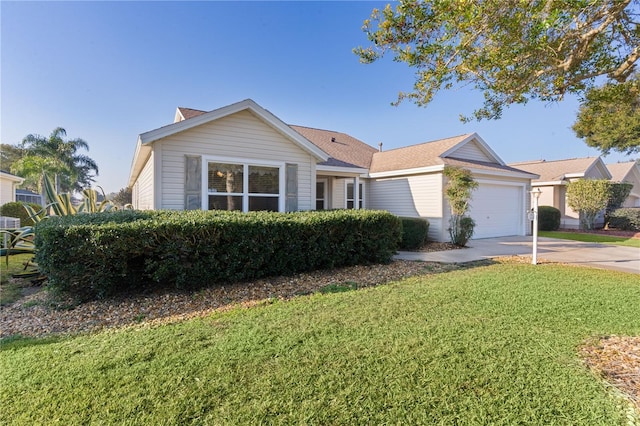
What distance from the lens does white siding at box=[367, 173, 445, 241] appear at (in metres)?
12.3

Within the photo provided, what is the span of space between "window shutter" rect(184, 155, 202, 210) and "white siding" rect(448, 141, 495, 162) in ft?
34.8

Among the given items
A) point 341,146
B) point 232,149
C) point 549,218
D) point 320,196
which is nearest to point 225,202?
point 232,149

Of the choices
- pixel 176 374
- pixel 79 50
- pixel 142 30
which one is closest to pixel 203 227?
pixel 176 374

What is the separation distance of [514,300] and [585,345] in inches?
62.9

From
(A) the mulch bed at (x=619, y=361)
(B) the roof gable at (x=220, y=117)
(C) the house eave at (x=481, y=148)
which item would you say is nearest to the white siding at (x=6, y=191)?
(B) the roof gable at (x=220, y=117)

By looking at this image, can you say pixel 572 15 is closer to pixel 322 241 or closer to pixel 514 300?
pixel 514 300

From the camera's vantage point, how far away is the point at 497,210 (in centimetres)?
1430

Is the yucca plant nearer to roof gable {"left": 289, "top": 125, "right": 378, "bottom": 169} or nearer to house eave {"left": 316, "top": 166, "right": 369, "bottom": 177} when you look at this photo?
house eave {"left": 316, "top": 166, "right": 369, "bottom": 177}

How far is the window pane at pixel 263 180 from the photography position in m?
9.18

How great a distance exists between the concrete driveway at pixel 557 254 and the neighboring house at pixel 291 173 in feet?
5.98

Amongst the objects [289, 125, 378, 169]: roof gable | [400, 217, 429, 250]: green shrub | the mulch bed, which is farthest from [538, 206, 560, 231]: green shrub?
the mulch bed

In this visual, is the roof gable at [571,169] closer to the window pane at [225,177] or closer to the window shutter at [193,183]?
the window pane at [225,177]

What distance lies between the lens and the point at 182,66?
10.7 metres

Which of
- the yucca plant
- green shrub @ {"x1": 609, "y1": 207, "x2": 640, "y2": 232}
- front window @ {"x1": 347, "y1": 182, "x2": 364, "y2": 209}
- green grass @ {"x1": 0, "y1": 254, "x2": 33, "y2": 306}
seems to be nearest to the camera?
green grass @ {"x1": 0, "y1": 254, "x2": 33, "y2": 306}
